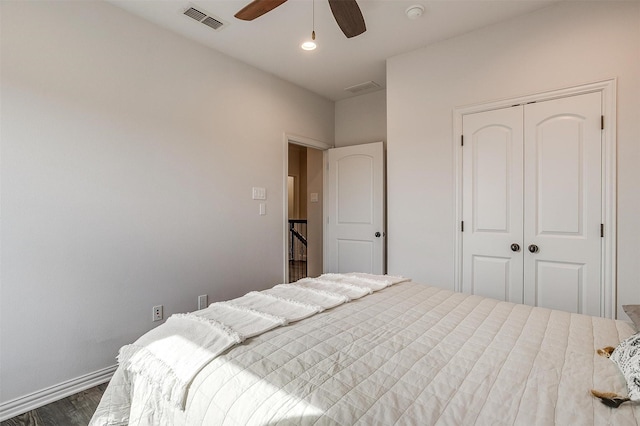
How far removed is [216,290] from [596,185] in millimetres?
3154

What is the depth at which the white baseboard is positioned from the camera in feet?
5.93

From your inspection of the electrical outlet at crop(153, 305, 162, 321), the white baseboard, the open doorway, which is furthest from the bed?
the open doorway

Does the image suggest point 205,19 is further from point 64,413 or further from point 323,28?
point 64,413

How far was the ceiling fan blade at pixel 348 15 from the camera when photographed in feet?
5.65

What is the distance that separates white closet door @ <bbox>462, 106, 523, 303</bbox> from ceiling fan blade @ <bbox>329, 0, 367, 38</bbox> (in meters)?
1.36

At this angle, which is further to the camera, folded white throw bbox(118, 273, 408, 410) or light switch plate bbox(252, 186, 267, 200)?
A: light switch plate bbox(252, 186, 267, 200)

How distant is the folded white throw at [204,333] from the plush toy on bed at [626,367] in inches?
38.5

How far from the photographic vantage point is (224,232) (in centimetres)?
299

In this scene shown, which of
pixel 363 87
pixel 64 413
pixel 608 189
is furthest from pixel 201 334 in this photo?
pixel 363 87

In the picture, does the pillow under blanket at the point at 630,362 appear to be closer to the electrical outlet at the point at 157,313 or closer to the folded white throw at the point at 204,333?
the folded white throw at the point at 204,333

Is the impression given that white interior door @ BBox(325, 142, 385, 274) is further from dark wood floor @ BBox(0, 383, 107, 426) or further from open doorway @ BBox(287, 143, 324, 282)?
dark wood floor @ BBox(0, 383, 107, 426)

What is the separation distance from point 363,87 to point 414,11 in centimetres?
152

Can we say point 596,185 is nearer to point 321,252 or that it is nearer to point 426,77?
point 426,77

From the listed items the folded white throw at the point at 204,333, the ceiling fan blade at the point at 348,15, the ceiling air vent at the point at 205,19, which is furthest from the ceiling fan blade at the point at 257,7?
the folded white throw at the point at 204,333
